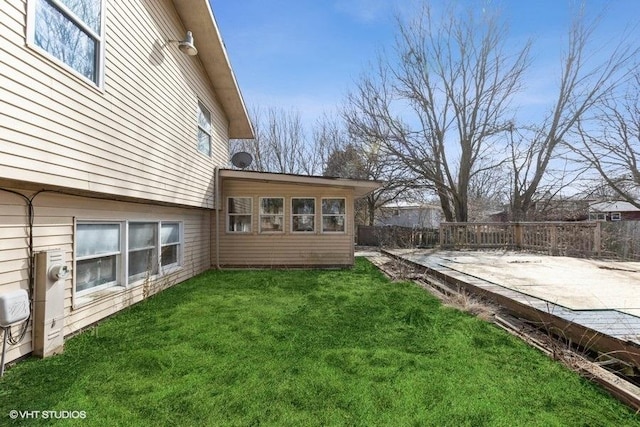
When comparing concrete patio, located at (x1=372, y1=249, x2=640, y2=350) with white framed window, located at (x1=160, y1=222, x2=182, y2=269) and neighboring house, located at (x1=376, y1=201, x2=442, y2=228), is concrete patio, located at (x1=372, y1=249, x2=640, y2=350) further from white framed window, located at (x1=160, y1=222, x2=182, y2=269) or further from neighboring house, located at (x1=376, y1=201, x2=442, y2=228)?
neighboring house, located at (x1=376, y1=201, x2=442, y2=228)

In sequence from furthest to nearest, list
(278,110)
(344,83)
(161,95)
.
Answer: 1. (278,110)
2. (344,83)
3. (161,95)

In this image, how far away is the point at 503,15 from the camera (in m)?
16.6

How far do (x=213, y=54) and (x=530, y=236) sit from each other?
12.6 metres

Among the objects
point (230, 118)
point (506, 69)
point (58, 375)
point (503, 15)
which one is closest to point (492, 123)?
point (506, 69)

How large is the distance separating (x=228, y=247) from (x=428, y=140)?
12.5 metres

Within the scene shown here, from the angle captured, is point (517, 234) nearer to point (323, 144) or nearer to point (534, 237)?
point (534, 237)

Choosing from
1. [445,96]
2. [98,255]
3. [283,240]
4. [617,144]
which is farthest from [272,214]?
[617,144]

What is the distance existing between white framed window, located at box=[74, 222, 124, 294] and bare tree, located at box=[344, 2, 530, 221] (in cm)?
1445

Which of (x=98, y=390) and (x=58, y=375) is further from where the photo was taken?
(x=58, y=375)

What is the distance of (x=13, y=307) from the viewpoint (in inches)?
116

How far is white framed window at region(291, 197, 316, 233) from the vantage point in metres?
9.79

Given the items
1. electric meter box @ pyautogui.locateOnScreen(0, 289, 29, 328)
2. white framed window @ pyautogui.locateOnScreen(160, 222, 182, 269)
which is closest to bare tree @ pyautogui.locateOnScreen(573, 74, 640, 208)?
white framed window @ pyautogui.locateOnScreen(160, 222, 182, 269)

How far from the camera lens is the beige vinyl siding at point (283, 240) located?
9.68 metres

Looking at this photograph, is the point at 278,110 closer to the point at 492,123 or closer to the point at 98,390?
the point at 492,123
